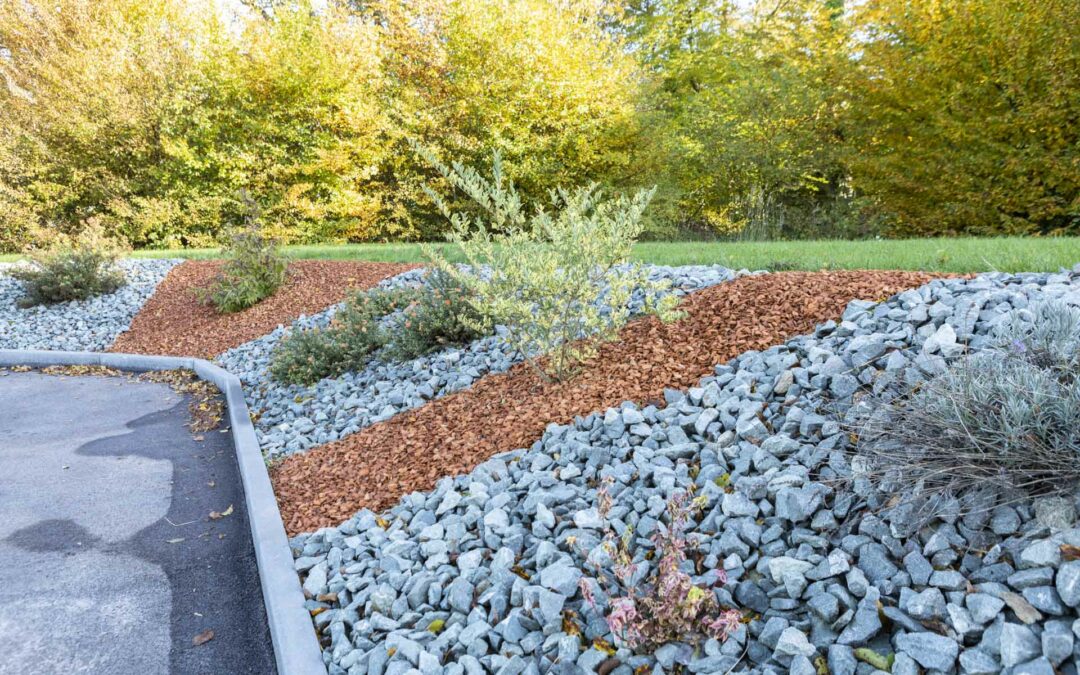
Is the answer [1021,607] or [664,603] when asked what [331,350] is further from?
[1021,607]

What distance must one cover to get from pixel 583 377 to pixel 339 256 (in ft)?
23.1

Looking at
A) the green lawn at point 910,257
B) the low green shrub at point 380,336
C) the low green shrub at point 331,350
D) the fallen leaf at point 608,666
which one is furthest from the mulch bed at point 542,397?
the fallen leaf at point 608,666

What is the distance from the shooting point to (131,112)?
43.7ft

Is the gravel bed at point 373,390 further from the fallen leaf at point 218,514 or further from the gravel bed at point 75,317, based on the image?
the gravel bed at point 75,317

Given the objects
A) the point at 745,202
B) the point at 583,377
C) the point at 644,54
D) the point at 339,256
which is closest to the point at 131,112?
the point at 339,256

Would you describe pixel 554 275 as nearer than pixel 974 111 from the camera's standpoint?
Yes

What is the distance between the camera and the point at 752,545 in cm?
205

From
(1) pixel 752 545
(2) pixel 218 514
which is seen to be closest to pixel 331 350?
(2) pixel 218 514

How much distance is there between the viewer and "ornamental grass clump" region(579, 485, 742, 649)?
177 centimetres

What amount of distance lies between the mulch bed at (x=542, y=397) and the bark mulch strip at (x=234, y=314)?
12.2 ft

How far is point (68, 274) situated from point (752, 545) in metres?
9.97

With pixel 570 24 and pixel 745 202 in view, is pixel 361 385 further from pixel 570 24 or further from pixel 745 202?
pixel 570 24

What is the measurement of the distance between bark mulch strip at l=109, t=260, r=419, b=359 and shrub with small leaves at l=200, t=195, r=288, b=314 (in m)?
0.12

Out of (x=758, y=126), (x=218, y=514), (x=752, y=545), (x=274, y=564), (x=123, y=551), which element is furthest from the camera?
(x=758, y=126)
